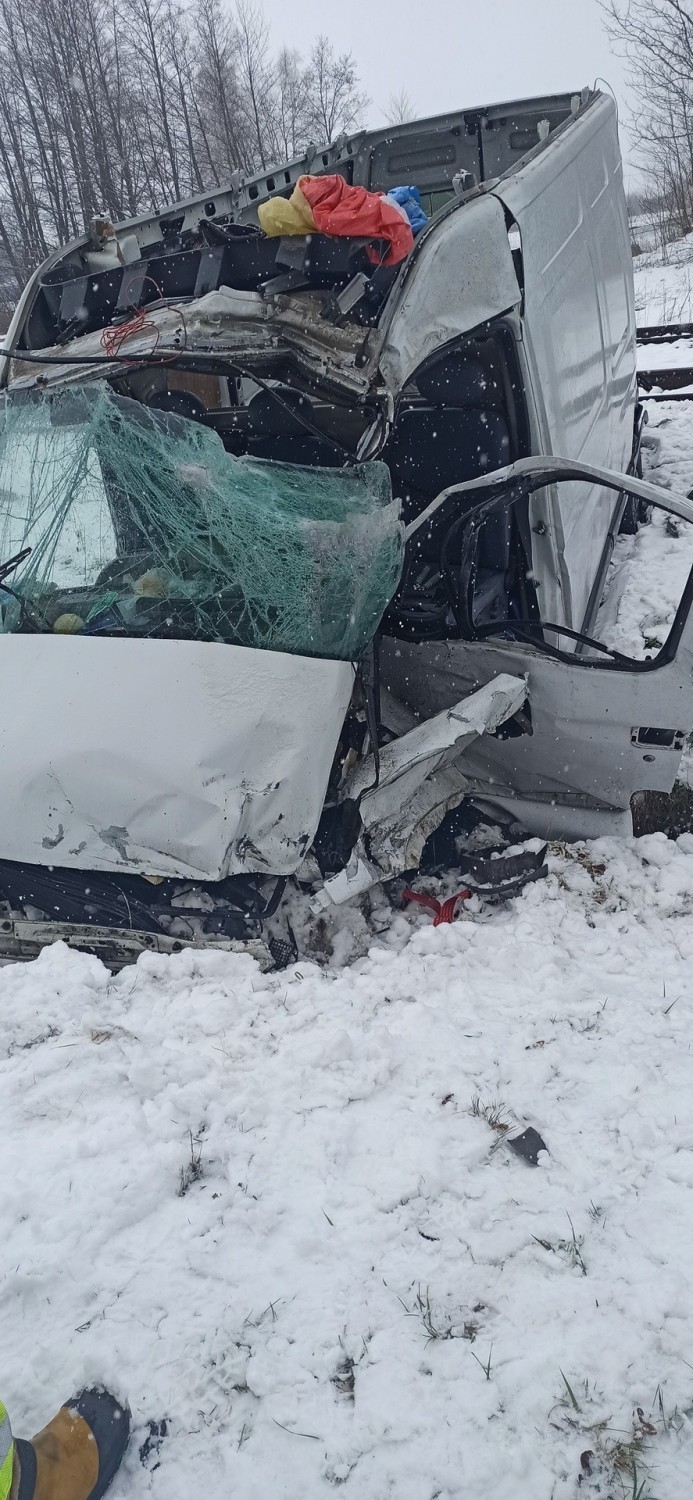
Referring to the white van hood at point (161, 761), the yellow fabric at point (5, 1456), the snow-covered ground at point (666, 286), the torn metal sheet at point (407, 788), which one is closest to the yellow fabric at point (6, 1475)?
the yellow fabric at point (5, 1456)

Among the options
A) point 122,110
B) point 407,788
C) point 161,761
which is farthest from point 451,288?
point 122,110

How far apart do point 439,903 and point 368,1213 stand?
1494mm

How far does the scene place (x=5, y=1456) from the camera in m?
1.57

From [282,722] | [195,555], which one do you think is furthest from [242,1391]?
[195,555]

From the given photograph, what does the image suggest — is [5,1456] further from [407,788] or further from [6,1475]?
[407,788]

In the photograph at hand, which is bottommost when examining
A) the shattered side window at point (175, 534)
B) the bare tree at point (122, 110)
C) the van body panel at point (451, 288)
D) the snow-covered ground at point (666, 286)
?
the shattered side window at point (175, 534)

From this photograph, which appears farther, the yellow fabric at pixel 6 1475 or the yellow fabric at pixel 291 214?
the yellow fabric at pixel 291 214

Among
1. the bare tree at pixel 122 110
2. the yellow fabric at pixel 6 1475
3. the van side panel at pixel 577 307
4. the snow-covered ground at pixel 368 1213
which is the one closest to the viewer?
the yellow fabric at pixel 6 1475

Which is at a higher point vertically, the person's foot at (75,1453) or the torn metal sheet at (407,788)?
the torn metal sheet at (407,788)

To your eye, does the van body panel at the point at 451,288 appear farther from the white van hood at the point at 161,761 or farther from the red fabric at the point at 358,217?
the white van hood at the point at 161,761

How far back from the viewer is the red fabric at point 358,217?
10.6 ft

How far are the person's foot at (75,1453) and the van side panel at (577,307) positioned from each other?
3387mm

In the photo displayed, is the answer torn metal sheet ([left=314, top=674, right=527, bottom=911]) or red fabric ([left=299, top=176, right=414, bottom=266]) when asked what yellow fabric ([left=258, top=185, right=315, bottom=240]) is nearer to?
red fabric ([left=299, top=176, right=414, bottom=266])

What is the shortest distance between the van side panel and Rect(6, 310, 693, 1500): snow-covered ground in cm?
210
